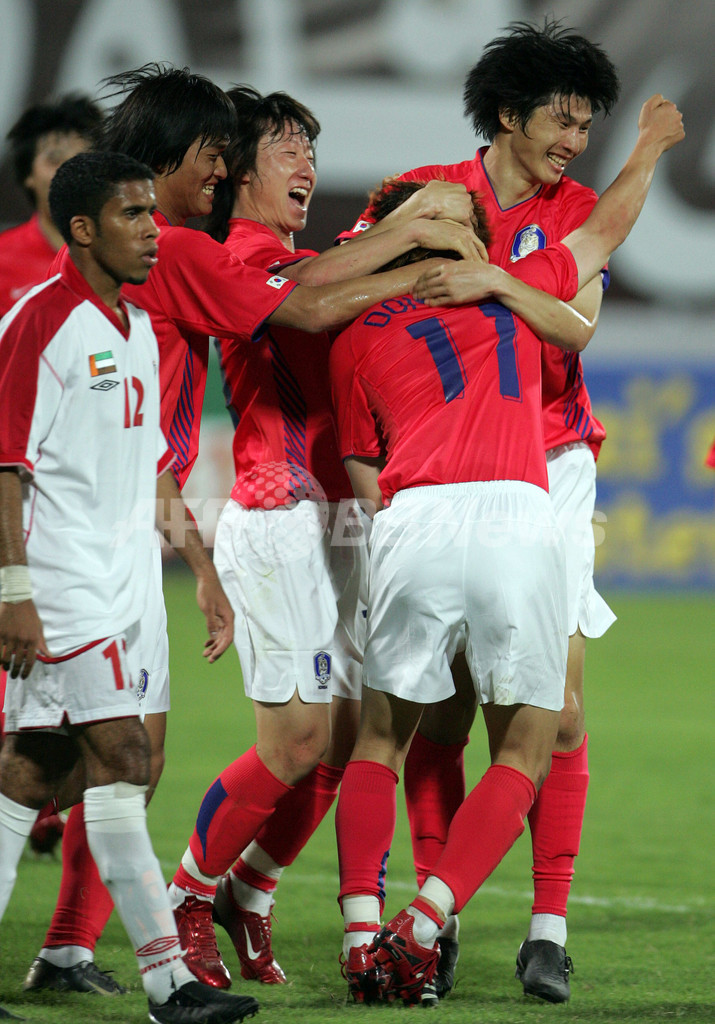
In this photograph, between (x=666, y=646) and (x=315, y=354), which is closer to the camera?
(x=315, y=354)

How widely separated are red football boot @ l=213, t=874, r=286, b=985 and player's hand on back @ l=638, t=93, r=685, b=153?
238 centimetres

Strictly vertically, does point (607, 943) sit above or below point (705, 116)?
below

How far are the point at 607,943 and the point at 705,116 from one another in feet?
41.2

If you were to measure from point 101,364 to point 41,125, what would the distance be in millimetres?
3309

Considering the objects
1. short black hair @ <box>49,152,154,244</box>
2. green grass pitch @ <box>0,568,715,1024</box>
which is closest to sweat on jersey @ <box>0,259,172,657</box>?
short black hair @ <box>49,152,154,244</box>

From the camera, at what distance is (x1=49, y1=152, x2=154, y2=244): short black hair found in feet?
9.16

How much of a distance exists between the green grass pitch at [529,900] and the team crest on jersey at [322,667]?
2.45 ft

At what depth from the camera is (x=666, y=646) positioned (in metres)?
10.3

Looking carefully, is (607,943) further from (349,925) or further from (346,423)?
(346,423)

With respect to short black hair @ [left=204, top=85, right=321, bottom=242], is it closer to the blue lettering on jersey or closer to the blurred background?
the blue lettering on jersey

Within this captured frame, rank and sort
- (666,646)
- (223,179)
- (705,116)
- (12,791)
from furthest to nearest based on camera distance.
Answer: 1. (705,116)
2. (666,646)
3. (223,179)
4. (12,791)

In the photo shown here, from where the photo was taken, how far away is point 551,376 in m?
3.57

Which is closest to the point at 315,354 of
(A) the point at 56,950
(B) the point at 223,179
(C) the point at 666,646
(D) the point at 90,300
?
(B) the point at 223,179

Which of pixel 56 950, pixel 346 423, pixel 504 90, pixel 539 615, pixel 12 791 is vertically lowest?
pixel 56 950
